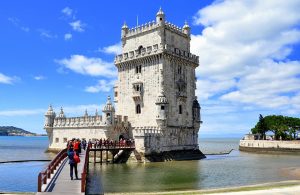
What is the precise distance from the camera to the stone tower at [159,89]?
56.6 m

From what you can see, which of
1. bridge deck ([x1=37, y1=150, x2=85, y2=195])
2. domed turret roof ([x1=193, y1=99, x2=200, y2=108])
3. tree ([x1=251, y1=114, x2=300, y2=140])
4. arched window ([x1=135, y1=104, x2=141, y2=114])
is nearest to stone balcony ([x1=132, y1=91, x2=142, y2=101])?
arched window ([x1=135, y1=104, x2=141, y2=114])

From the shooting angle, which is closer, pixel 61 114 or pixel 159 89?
pixel 159 89

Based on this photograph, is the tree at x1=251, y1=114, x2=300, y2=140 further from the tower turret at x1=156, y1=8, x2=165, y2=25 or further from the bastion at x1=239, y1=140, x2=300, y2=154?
the tower turret at x1=156, y1=8, x2=165, y2=25

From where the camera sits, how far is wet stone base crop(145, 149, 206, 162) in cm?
5454

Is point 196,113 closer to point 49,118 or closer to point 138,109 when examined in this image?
point 138,109

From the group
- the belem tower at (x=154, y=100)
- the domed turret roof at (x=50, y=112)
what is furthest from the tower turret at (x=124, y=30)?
the domed turret roof at (x=50, y=112)

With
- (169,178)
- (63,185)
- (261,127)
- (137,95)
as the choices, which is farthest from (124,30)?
(261,127)

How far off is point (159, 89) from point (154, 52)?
575 cm

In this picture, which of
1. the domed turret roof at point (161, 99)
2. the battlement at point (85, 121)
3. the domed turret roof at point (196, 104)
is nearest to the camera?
the domed turret roof at point (161, 99)

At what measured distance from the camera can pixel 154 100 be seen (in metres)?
58.2

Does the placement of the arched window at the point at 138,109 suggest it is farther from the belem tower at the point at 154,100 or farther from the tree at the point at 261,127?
the tree at the point at 261,127

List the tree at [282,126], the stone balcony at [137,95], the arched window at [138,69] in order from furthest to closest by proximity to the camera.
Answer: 1. the tree at [282,126]
2. the arched window at [138,69]
3. the stone balcony at [137,95]

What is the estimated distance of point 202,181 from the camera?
118 feet

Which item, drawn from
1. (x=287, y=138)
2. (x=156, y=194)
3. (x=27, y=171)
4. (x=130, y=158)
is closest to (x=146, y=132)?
(x=130, y=158)
